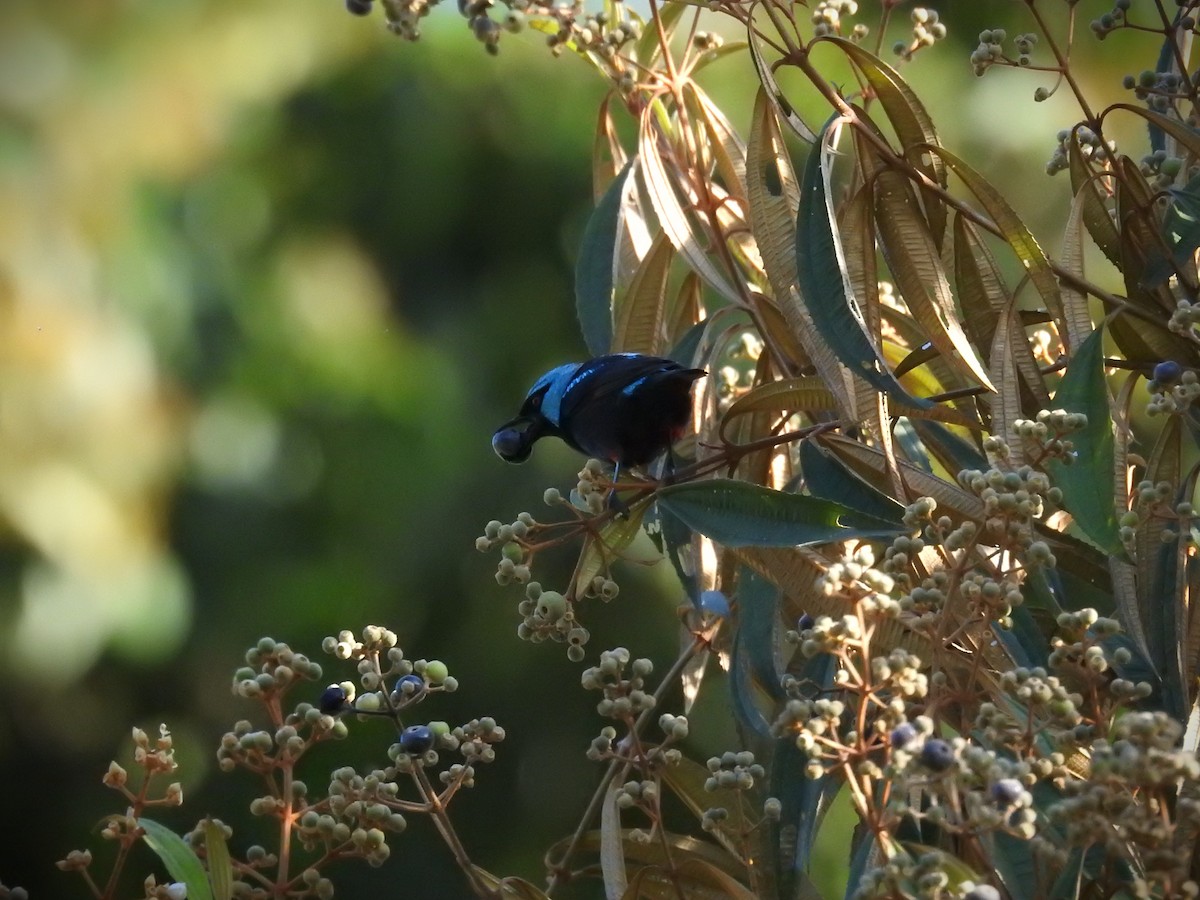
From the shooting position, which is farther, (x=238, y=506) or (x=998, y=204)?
(x=238, y=506)

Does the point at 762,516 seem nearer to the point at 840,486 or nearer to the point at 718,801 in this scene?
the point at 840,486

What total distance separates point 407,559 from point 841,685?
1856 millimetres

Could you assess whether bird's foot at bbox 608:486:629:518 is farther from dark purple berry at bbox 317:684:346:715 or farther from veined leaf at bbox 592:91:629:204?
veined leaf at bbox 592:91:629:204

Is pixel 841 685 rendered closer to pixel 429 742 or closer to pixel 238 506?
pixel 429 742

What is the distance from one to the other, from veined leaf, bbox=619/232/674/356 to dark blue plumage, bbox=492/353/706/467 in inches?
0.7

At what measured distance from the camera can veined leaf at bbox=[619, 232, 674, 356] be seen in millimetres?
1406

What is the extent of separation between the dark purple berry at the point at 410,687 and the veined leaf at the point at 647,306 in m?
0.55

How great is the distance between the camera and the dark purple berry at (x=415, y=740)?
0.92 m

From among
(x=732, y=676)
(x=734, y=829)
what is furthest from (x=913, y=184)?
(x=734, y=829)

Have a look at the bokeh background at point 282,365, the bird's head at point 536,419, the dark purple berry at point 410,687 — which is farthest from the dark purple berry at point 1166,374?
the bokeh background at point 282,365

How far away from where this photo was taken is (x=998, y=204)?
1.18 meters

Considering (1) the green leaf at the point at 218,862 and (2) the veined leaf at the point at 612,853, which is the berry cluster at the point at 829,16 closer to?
(2) the veined leaf at the point at 612,853

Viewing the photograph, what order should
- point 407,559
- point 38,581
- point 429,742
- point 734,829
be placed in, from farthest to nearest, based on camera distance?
1. point 407,559
2. point 38,581
3. point 734,829
4. point 429,742

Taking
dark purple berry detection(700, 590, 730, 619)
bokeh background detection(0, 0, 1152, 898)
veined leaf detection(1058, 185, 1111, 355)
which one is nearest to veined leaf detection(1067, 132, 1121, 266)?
veined leaf detection(1058, 185, 1111, 355)
